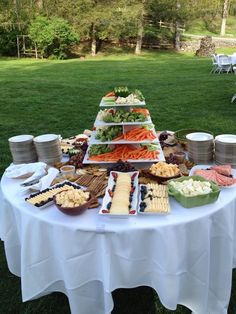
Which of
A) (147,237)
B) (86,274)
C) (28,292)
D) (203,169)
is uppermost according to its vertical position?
(203,169)

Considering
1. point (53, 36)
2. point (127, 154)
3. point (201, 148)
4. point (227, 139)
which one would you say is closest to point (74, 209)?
point (127, 154)

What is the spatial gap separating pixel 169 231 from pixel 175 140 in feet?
4.73

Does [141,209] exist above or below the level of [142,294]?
above

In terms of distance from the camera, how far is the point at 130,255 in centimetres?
185

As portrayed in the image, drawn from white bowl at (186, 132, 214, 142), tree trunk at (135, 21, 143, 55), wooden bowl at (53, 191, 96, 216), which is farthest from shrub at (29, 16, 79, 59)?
wooden bowl at (53, 191, 96, 216)

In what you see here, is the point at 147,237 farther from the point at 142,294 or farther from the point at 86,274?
the point at 142,294

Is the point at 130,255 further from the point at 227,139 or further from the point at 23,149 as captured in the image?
the point at 23,149

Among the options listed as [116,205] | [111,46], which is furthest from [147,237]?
[111,46]

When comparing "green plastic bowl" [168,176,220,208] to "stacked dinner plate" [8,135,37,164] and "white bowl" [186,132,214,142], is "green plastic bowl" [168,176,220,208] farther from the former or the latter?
"stacked dinner plate" [8,135,37,164]

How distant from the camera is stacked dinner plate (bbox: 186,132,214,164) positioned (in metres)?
2.56

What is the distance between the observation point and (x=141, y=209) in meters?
1.93

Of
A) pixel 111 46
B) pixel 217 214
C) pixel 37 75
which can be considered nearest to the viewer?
pixel 217 214

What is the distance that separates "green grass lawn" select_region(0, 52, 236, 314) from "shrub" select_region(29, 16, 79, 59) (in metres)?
8.50

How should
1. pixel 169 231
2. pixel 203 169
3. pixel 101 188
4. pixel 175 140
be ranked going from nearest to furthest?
pixel 169 231
pixel 101 188
pixel 203 169
pixel 175 140
